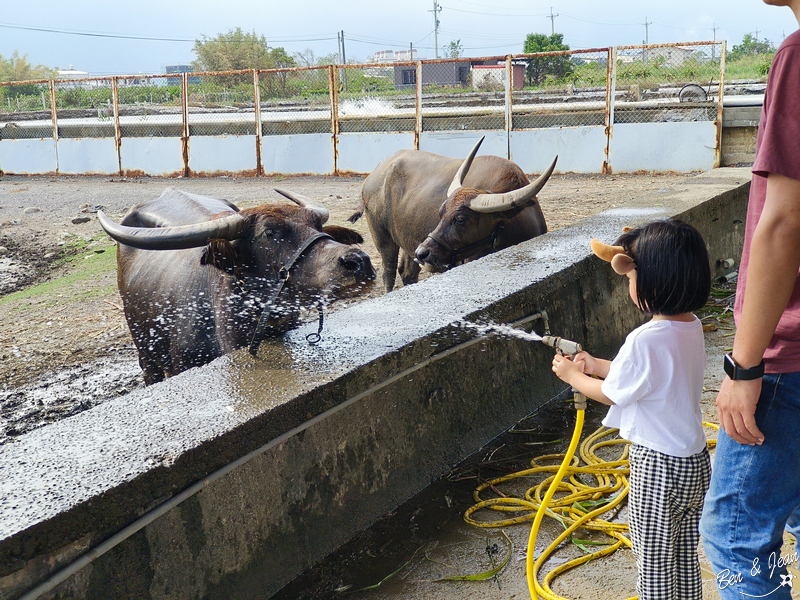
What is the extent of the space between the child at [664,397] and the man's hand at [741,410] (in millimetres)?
398

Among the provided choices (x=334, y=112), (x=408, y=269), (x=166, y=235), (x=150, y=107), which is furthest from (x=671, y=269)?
(x=150, y=107)

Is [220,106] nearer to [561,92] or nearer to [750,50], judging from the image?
[561,92]

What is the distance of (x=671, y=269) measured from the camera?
84.7 inches

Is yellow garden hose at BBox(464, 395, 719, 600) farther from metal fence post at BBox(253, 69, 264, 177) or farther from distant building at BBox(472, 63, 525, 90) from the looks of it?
distant building at BBox(472, 63, 525, 90)

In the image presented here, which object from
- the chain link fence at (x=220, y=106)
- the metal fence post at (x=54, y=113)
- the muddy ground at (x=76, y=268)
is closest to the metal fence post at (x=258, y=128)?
the muddy ground at (x=76, y=268)

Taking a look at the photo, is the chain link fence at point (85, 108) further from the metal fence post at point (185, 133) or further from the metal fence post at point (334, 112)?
the metal fence post at point (334, 112)

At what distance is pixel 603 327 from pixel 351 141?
1231 cm

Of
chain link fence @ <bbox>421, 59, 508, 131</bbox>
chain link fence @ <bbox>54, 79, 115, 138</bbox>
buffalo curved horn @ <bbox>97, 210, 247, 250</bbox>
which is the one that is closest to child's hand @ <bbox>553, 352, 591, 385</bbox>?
buffalo curved horn @ <bbox>97, 210, 247, 250</bbox>

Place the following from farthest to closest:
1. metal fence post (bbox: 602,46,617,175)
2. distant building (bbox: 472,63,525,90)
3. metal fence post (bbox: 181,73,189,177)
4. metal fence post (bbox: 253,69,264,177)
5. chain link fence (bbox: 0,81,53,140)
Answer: chain link fence (bbox: 0,81,53,140) → distant building (bbox: 472,63,525,90) → metal fence post (bbox: 181,73,189,177) → metal fence post (bbox: 253,69,264,177) → metal fence post (bbox: 602,46,617,175)

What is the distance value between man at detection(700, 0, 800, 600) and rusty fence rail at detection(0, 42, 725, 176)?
12.6 m

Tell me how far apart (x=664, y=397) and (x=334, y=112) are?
1532 centimetres

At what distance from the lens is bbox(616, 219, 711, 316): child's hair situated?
7.06ft

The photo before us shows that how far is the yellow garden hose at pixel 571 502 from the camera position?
2775 mm

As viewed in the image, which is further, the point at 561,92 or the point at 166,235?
the point at 561,92
